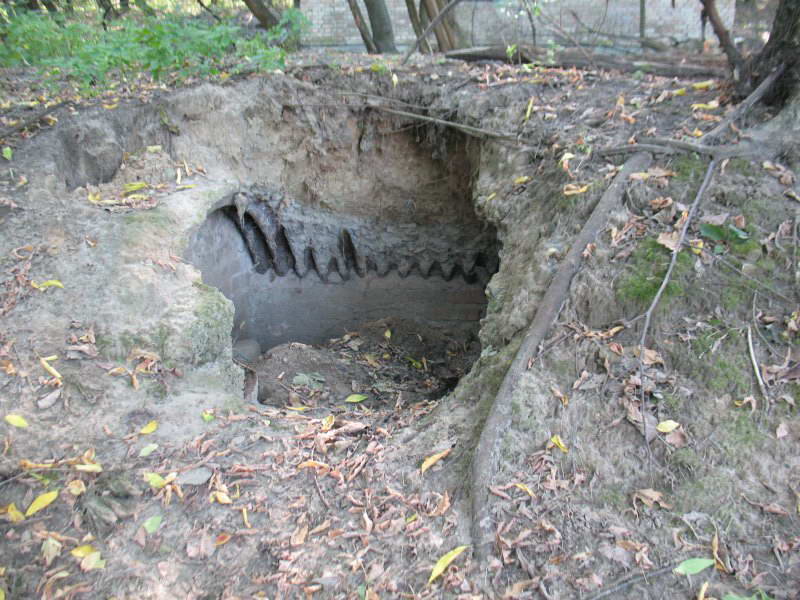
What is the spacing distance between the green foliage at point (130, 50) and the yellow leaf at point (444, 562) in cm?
495

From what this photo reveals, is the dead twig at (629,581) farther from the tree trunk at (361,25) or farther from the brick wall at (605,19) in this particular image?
the brick wall at (605,19)

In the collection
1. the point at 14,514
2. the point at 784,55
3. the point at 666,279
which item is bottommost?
the point at 14,514

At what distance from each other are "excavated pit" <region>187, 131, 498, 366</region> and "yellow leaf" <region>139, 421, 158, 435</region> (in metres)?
2.97

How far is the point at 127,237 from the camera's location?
4180mm

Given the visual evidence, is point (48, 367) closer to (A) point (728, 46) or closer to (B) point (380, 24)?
(A) point (728, 46)

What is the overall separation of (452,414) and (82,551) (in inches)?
74.0

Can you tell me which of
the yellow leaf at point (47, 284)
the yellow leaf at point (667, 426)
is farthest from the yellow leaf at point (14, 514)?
the yellow leaf at point (667, 426)

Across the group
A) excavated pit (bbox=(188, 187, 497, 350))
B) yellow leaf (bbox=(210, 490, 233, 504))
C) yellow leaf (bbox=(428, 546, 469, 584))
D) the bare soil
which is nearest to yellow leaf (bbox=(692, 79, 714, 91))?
the bare soil

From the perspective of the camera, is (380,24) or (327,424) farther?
(380,24)

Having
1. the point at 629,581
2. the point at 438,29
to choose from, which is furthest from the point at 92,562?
the point at 438,29

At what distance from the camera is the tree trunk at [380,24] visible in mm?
8234

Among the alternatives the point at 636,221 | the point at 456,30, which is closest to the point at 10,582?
the point at 636,221

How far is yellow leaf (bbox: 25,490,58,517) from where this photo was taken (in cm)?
256

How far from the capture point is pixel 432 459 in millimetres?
2799
